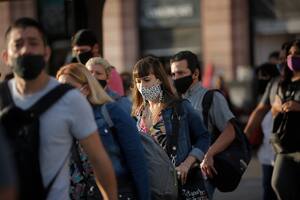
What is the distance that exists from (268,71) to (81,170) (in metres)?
4.69

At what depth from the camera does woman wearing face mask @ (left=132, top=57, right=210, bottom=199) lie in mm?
5180

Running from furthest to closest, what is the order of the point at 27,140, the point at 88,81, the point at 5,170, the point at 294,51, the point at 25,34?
the point at 294,51, the point at 88,81, the point at 25,34, the point at 27,140, the point at 5,170

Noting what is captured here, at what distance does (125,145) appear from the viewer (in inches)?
168

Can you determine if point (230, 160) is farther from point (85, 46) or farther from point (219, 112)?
point (85, 46)

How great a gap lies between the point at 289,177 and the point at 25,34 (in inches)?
132

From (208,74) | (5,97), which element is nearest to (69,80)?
(5,97)

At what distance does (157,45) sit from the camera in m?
21.1

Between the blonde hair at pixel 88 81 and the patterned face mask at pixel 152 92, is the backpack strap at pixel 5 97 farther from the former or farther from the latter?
the patterned face mask at pixel 152 92

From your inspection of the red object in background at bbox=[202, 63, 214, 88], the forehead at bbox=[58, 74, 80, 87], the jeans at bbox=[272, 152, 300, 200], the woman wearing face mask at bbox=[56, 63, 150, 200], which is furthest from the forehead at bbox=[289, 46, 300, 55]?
the red object in background at bbox=[202, 63, 214, 88]

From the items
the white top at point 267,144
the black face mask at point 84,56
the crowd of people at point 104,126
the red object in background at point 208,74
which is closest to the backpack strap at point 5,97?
the crowd of people at point 104,126

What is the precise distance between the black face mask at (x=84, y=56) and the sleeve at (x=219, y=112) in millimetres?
1071

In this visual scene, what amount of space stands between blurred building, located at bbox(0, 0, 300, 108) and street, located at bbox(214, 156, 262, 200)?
6.27m

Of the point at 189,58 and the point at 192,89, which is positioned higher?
the point at 189,58

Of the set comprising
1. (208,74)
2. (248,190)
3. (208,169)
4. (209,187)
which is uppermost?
(208,169)
